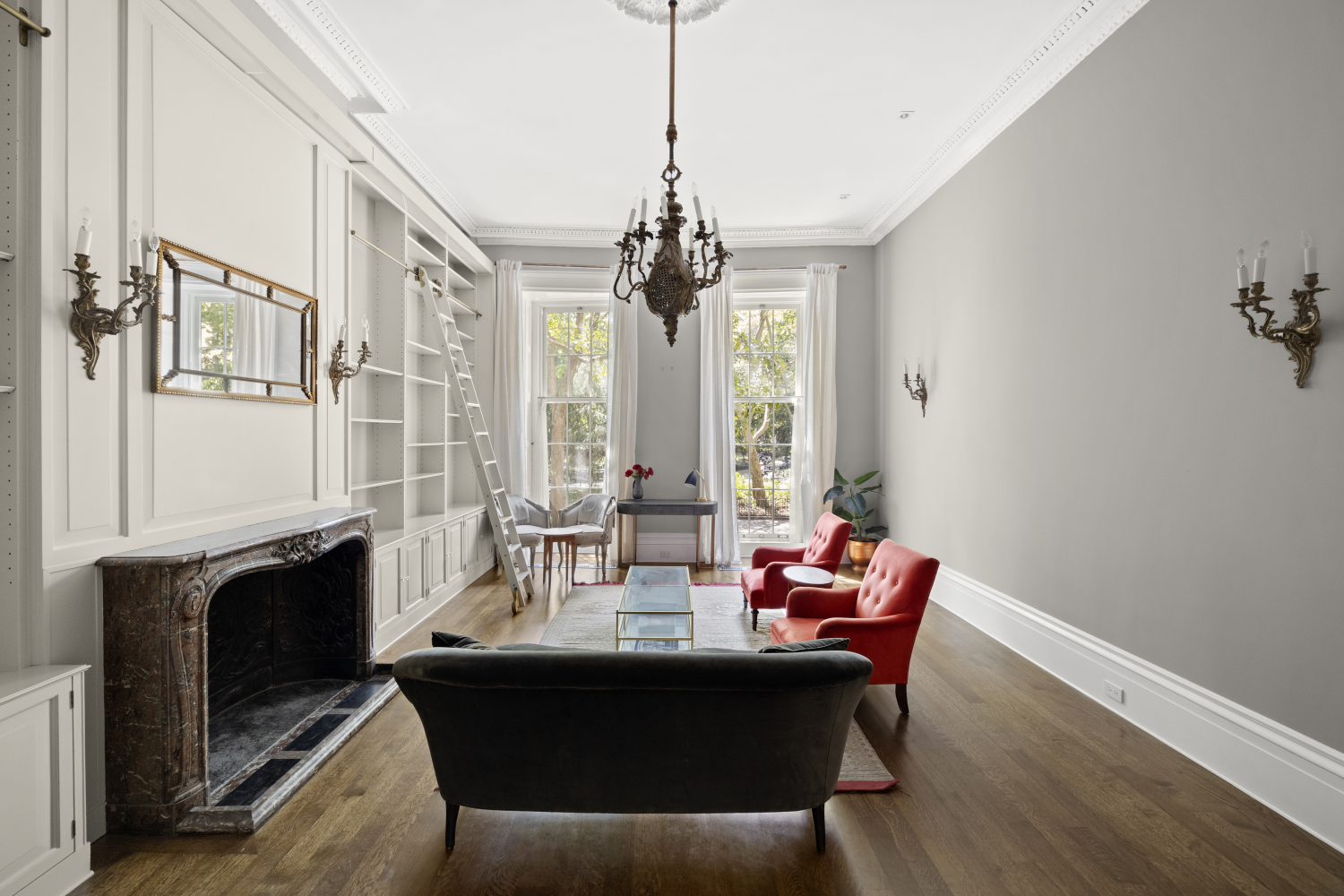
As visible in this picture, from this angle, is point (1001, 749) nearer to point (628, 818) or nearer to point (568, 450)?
point (628, 818)

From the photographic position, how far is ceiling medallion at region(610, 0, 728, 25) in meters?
3.37

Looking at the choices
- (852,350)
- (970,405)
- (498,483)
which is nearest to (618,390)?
(498,483)

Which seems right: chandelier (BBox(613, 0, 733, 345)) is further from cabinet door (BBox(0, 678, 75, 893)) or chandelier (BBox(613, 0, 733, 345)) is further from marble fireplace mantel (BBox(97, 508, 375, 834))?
cabinet door (BBox(0, 678, 75, 893))

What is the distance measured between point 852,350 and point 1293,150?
469cm

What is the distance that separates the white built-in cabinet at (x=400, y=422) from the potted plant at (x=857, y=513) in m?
3.70

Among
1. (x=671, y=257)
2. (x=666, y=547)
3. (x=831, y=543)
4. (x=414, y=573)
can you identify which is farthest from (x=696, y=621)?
(x=671, y=257)

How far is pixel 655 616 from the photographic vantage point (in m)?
4.06

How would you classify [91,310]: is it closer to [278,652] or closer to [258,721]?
[258,721]

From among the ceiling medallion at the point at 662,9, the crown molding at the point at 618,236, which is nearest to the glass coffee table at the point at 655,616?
the ceiling medallion at the point at 662,9

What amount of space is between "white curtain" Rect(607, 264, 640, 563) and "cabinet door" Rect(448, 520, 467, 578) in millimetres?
1692

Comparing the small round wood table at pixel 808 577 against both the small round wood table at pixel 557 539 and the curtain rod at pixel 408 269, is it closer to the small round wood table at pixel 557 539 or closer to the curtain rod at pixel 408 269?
the small round wood table at pixel 557 539

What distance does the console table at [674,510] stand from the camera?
6.78m

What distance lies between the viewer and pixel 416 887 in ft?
6.84

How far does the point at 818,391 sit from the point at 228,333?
5388 mm
